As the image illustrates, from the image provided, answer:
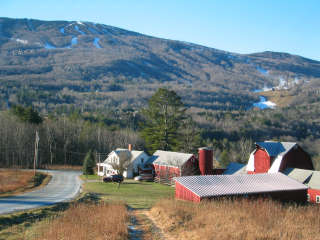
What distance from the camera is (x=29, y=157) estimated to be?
6681 cm

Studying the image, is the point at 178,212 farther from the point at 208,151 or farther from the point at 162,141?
the point at 162,141

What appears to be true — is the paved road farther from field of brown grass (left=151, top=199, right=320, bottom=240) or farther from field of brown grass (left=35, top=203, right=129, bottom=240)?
field of brown grass (left=151, top=199, right=320, bottom=240)

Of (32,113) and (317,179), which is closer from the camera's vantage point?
(317,179)

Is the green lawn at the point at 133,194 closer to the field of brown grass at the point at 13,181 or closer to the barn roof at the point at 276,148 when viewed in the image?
the field of brown grass at the point at 13,181

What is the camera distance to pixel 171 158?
156ft

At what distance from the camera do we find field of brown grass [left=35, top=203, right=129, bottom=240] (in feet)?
47.5

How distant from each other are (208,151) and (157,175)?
9.96 meters

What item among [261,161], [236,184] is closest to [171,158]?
[261,161]

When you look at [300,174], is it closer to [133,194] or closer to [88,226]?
[133,194]

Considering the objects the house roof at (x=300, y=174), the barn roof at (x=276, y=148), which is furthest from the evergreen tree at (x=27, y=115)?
the house roof at (x=300, y=174)

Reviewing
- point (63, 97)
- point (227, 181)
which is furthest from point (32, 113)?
point (63, 97)

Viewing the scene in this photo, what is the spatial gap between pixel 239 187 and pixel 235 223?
12969 millimetres

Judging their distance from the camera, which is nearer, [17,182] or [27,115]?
[17,182]

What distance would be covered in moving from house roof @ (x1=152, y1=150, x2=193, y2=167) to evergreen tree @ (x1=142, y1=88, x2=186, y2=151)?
605cm
